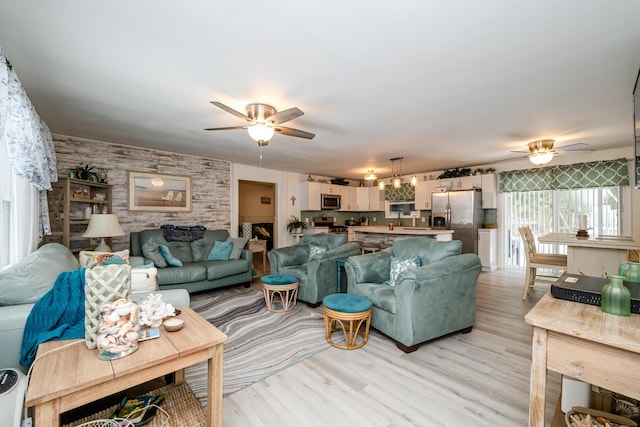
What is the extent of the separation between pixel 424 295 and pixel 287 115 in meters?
2.09

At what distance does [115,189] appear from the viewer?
4.39 metres

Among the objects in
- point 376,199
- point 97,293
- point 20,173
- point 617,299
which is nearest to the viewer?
point 617,299

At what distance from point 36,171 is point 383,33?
3.10 m

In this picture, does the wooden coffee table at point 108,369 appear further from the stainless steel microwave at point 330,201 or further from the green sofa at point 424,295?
the stainless steel microwave at point 330,201

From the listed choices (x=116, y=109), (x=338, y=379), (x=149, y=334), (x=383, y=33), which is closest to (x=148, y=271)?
(x=149, y=334)

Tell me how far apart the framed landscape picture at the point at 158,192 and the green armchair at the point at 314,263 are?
2368 mm

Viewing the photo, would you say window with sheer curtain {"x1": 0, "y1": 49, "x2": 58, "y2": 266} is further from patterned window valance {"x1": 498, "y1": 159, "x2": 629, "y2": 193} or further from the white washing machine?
patterned window valance {"x1": 498, "y1": 159, "x2": 629, "y2": 193}

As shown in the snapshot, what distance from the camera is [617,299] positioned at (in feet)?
3.78

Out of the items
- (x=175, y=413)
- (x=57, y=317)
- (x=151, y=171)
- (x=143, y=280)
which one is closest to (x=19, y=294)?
(x=57, y=317)

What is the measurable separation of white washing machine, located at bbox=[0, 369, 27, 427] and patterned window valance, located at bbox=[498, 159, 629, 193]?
A: 720cm

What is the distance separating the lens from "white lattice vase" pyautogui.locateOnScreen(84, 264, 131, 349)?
128 cm

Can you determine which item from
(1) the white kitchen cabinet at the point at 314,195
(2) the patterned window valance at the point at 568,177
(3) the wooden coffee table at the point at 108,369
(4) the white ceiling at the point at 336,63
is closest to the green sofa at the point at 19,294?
(3) the wooden coffee table at the point at 108,369

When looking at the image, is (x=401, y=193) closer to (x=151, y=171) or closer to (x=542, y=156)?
(x=542, y=156)

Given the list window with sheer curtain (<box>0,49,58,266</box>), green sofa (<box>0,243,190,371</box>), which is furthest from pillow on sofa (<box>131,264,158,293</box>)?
window with sheer curtain (<box>0,49,58,266</box>)
